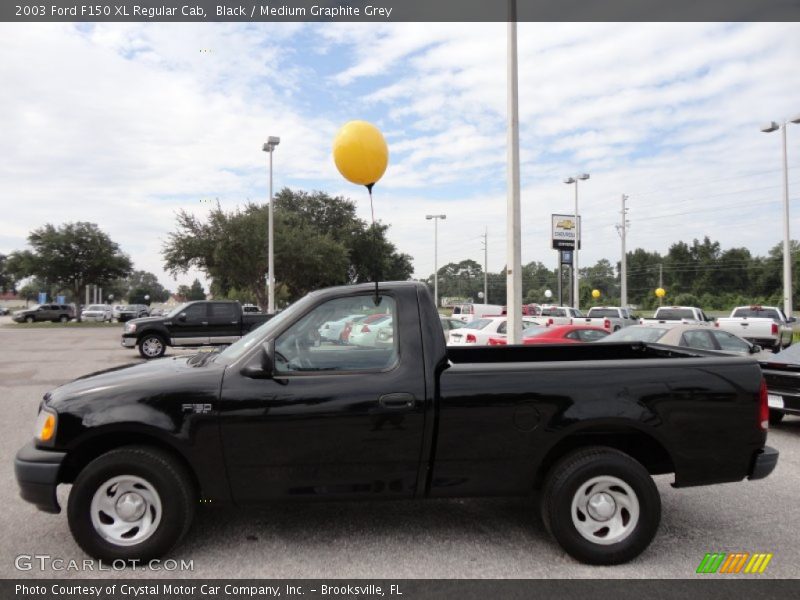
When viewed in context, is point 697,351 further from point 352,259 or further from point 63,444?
point 352,259

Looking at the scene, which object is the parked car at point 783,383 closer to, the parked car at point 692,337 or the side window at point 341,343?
the parked car at point 692,337

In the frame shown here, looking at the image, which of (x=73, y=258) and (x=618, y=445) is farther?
(x=73, y=258)

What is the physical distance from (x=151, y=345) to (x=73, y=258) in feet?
112

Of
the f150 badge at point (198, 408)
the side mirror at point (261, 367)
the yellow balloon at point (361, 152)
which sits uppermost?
the yellow balloon at point (361, 152)

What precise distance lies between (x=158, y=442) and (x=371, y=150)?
3136 mm

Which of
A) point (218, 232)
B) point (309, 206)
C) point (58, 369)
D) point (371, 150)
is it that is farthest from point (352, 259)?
point (371, 150)

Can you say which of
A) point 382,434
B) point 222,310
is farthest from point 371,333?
point 222,310

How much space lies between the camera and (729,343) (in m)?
10.4

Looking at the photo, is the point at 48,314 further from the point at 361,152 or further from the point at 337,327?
the point at 337,327

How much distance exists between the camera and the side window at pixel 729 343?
10.2m

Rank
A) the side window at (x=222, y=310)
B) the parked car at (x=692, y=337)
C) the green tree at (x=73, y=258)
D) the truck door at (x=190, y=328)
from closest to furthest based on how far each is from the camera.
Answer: the parked car at (x=692, y=337)
the truck door at (x=190, y=328)
the side window at (x=222, y=310)
the green tree at (x=73, y=258)

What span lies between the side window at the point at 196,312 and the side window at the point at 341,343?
15831 mm

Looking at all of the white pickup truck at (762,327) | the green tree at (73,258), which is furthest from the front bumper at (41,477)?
the green tree at (73,258)

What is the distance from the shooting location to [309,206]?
62.8m
